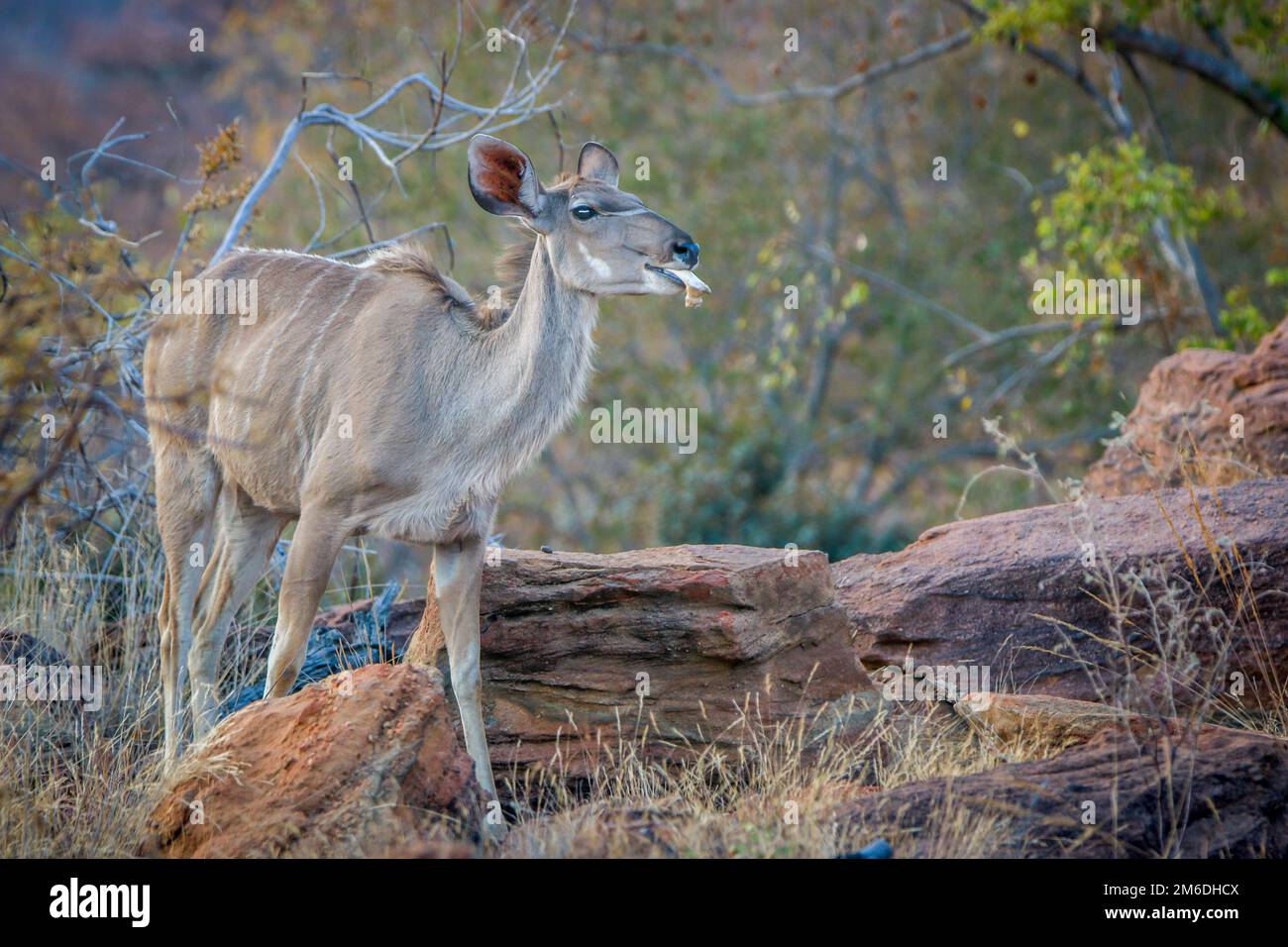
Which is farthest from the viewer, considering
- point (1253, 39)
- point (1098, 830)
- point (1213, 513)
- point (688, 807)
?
point (1253, 39)

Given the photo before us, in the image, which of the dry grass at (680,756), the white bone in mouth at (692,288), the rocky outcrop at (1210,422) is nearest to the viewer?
the dry grass at (680,756)

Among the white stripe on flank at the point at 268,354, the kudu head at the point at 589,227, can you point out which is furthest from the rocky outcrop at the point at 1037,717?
the white stripe on flank at the point at 268,354

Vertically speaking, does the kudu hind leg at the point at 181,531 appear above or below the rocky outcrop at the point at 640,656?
above

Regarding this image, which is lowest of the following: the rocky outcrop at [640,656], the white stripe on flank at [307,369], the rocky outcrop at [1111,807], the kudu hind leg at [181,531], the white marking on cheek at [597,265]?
the rocky outcrop at [1111,807]

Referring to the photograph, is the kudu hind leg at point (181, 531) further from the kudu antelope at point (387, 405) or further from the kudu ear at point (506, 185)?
the kudu ear at point (506, 185)

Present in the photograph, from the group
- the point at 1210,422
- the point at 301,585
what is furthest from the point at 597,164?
the point at 1210,422

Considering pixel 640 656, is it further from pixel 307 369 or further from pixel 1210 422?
pixel 1210 422

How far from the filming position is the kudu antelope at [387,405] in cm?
666

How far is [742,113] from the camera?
774 inches

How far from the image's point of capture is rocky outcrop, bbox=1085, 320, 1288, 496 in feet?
30.4

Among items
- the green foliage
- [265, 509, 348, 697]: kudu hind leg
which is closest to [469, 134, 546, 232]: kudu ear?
[265, 509, 348, 697]: kudu hind leg

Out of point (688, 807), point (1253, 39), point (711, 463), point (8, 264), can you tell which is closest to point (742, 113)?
point (711, 463)
